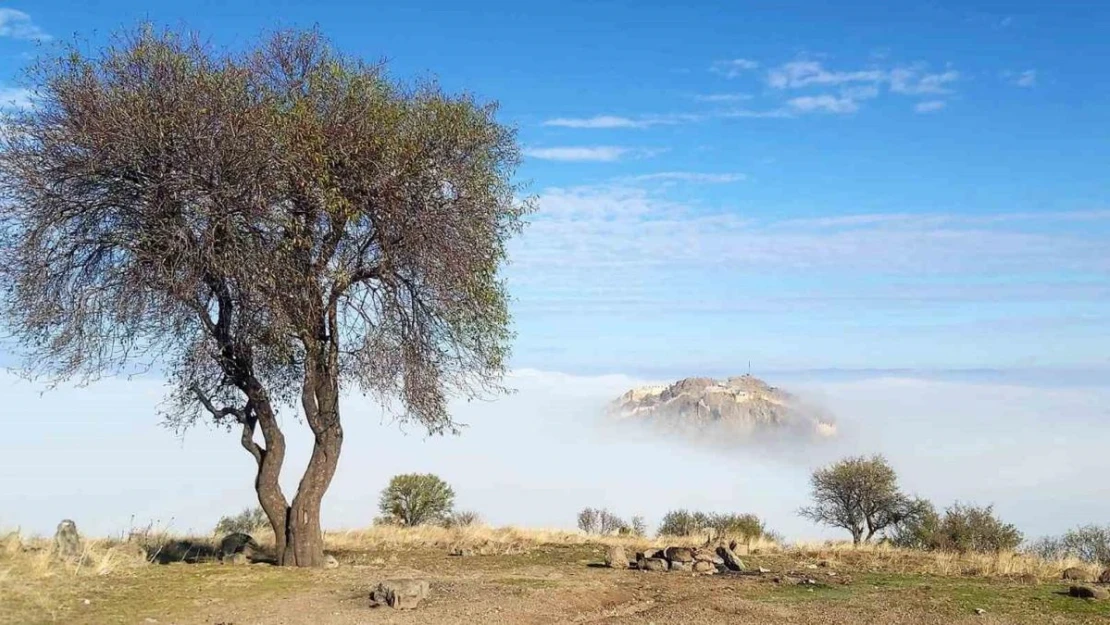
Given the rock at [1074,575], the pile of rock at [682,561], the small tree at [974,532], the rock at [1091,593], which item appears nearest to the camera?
the rock at [1091,593]

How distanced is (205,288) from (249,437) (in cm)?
376

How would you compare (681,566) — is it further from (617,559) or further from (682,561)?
(617,559)

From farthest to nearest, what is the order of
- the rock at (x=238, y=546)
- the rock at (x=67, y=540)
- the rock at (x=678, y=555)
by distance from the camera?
the rock at (x=238, y=546)
the rock at (x=678, y=555)
the rock at (x=67, y=540)

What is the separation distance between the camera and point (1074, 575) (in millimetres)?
19453

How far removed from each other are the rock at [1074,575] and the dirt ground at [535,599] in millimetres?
1897

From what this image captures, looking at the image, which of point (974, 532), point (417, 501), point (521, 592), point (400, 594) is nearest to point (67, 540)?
point (400, 594)

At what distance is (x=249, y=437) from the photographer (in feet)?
63.6

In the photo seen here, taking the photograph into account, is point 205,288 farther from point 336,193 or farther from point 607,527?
point 607,527

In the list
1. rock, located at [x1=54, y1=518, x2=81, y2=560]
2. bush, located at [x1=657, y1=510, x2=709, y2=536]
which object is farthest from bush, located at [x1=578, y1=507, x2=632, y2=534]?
rock, located at [x1=54, y1=518, x2=81, y2=560]

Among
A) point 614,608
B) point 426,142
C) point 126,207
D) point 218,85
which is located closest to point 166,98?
point 218,85

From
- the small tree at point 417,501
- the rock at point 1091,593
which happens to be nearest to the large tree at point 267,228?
Result: the rock at point 1091,593

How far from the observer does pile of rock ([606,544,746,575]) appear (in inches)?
766

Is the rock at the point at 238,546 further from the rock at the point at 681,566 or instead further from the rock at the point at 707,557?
the rock at the point at 707,557

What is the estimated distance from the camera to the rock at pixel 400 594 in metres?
14.0
